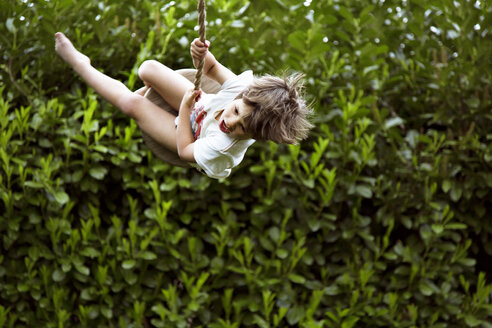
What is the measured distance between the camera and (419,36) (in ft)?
14.2

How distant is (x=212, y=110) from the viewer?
2568mm

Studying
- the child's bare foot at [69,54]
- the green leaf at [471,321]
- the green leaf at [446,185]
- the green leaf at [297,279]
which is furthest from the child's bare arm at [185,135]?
the green leaf at [471,321]

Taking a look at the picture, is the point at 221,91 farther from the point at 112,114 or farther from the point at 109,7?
the point at 109,7

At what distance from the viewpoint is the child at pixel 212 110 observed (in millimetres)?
2396

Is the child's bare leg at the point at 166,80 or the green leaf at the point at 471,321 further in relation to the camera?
the green leaf at the point at 471,321

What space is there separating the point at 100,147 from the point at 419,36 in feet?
7.18

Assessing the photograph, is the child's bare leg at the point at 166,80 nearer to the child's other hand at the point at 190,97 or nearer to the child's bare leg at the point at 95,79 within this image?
the child's bare leg at the point at 95,79

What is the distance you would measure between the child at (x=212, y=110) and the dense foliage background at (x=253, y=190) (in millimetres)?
1054

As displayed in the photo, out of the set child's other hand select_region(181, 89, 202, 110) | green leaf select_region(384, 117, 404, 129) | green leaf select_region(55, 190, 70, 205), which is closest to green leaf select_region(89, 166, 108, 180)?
green leaf select_region(55, 190, 70, 205)

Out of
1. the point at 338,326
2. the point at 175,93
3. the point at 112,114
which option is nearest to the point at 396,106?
the point at 338,326

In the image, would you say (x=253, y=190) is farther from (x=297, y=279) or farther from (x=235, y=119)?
(x=235, y=119)

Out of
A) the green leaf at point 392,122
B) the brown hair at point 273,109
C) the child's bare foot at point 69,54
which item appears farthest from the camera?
the green leaf at point 392,122

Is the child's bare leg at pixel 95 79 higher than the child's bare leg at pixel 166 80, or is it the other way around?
the child's bare leg at pixel 166 80

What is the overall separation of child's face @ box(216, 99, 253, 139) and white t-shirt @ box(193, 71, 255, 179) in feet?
0.10
